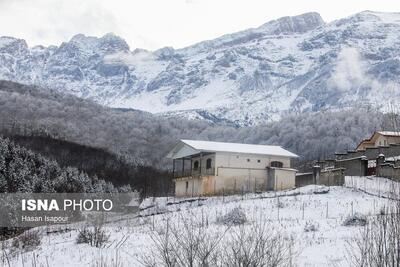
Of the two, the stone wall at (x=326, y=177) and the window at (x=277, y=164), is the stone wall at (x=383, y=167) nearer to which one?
the stone wall at (x=326, y=177)

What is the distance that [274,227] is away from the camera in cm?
1881

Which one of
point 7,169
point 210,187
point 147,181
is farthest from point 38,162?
point 210,187

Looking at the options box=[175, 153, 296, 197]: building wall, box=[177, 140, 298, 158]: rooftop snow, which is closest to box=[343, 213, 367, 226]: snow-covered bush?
box=[175, 153, 296, 197]: building wall

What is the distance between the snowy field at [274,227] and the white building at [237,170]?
5489 mm

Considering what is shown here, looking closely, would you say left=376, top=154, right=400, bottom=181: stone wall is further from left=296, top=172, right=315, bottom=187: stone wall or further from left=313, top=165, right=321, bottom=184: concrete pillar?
left=296, top=172, right=315, bottom=187: stone wall

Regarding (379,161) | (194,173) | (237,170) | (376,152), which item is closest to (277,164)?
(237,170)

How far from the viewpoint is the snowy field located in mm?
18094

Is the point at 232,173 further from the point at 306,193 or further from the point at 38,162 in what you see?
the point at 38,162

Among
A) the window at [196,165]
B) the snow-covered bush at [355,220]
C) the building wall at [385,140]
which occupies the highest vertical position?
the building wall at [385,140]

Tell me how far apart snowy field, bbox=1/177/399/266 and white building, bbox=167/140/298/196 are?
216 inches

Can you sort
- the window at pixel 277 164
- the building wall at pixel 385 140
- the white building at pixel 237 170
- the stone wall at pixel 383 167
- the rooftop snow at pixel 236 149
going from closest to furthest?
the stone wall at pixel 383 167
the white building at pixel 237 170
the rooftop snow at pixel 236 149
the window at pixel 277 164
the building wall at pixel 385 140

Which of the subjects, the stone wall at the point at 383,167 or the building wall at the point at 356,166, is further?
the building wall at the point at 356,166

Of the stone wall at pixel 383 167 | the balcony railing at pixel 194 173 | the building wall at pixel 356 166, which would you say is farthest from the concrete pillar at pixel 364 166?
the balcony railing at pixel 194 173

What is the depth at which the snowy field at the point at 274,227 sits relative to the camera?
18094 mm
